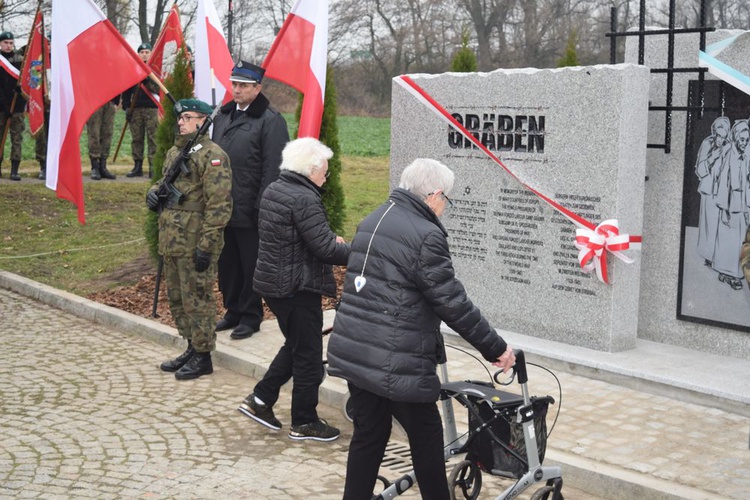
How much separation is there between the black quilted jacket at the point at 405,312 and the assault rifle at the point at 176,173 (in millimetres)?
3375

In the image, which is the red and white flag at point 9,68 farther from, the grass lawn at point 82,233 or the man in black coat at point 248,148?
the man in black coat at point 248,148

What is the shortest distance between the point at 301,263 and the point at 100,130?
1227 centimetres

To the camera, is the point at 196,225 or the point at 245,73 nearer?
the point at 196,225

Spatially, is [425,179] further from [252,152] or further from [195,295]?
[252,152]

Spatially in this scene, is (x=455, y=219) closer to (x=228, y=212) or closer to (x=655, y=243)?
(x=655, y=243)

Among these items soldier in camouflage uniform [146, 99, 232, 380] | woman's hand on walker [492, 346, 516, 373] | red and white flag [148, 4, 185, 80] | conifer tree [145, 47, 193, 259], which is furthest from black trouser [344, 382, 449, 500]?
red and white flag [148, 4, 185, 80]

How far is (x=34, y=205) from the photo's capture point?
16.2 m

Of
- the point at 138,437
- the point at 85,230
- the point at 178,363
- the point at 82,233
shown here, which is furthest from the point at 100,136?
the point at 138,437

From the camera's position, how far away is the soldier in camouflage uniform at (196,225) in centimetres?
773

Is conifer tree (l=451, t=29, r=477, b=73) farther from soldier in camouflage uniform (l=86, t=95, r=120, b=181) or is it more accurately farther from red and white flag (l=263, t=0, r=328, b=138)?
soldier in camouflage uniform (l=86, t=95, r=120, b=181)

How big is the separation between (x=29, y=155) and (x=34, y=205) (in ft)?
32.1

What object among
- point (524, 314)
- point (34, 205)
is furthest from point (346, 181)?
point (524, 314)

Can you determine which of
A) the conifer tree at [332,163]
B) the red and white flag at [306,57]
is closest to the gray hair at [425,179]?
the red and white flag at [306,57]

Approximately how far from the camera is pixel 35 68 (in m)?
16.6
